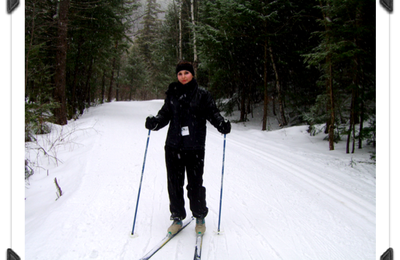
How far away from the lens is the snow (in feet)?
8.28

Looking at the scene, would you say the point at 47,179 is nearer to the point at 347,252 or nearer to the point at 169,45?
the point at 347,252

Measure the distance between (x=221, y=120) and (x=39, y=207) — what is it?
3.24m

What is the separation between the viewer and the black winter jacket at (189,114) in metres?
2.68

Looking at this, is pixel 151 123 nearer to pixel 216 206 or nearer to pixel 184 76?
pixel 184 76

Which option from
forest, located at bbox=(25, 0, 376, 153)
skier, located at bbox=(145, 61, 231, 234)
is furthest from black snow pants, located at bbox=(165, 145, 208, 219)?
forest, located at bbox=(25, 0, 376, 153)

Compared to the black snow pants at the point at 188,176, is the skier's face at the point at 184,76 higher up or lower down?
higher up

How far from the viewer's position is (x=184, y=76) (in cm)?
272

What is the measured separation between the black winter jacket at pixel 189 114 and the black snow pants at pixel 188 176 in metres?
0.10

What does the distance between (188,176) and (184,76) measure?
49.1 inches

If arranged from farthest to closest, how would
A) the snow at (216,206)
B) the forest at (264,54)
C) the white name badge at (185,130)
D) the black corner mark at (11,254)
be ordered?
the forest at (264,54) < the white name badge at (185,130) < the snow at (216,206) < the black corner mark at (11,254)

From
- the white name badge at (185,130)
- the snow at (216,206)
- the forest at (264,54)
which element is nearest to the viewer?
the snow at (216,206)
